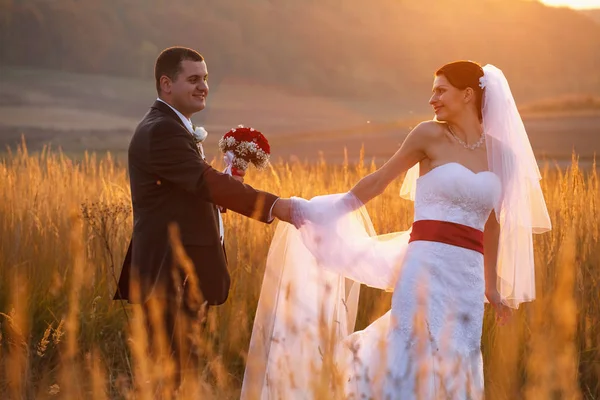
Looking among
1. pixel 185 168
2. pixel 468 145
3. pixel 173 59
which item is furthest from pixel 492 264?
pixel 173 59

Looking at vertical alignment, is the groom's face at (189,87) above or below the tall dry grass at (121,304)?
above

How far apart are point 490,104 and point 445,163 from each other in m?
0.47

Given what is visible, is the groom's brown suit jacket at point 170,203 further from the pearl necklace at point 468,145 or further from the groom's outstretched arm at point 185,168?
the pearl necklace at point 468,145

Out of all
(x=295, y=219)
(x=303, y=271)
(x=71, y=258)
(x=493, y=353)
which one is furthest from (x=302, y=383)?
(x=71, y=258)

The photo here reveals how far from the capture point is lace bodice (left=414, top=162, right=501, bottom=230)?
360 centimetres

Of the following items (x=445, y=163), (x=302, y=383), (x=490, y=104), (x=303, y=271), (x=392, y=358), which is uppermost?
(x=490, y=104)

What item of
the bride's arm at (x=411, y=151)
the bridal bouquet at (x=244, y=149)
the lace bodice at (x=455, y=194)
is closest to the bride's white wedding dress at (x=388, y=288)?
the lace bodice at (x=455, y=194)

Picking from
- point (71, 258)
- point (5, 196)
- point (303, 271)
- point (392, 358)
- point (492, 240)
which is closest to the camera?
point (392, 358)

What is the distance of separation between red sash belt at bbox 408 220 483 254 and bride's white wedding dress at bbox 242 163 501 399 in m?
0.03

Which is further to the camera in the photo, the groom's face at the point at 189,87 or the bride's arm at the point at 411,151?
the groom's face at the point at 189,87

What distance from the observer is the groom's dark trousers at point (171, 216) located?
375 centimetres

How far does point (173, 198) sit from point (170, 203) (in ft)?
0.11

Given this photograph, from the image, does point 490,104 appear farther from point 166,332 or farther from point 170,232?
point 166,332

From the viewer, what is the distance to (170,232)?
12.1ft
